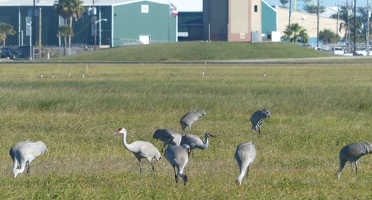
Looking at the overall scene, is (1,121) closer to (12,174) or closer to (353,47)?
(12,174)

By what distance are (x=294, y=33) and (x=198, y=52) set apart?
46612 millimetres

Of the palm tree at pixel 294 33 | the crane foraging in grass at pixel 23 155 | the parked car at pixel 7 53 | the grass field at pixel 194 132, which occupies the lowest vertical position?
the grass field at pixel 194 132

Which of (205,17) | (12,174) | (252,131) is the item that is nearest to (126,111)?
(252,131)

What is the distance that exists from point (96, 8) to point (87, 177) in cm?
10367

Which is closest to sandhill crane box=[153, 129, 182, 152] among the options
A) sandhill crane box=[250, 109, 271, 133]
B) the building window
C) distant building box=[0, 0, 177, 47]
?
sandhill crane box=[250, 109, 271, 133]

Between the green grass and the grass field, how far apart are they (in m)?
52.4

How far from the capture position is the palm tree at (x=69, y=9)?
109250 millimetres

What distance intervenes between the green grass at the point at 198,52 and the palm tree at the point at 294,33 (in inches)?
1204

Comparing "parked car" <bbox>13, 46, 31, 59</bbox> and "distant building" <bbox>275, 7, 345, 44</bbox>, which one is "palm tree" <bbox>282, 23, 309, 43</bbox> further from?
"parked car" <bbox>13, 46, 31, 59</bbox>

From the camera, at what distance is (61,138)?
1911 centimetres

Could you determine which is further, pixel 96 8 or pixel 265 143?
pixel 96 8

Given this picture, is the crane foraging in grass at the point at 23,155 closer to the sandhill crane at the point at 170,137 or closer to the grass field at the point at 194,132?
the grass field at the point at 194,132

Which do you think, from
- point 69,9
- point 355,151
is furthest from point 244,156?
point 69,9

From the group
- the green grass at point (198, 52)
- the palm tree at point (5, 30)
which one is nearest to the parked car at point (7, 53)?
the green grass at point (198, 52)
